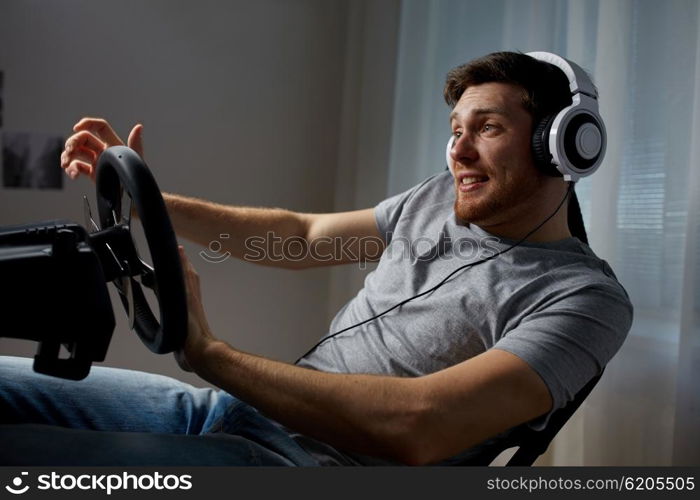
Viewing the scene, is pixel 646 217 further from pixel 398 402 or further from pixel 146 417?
pixel 146 417

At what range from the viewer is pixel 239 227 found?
151 centimetres

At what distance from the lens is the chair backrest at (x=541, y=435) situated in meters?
1.01

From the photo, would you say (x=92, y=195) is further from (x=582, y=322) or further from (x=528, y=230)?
(x=582, y=322)

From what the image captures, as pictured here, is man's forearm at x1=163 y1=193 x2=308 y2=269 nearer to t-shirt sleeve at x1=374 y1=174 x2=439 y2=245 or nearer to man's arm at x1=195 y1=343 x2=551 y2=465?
t-shirt sleeve at x1=374 y1=174 x2=439 y2=245

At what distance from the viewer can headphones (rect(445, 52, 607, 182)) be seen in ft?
3.65

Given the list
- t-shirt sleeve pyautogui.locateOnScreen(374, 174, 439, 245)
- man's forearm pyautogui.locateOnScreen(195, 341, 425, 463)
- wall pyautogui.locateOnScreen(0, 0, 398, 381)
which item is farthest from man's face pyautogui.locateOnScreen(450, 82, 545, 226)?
wall pyautogui.locateOnScreen(0, 0, 398, 381)

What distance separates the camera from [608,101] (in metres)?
1.48

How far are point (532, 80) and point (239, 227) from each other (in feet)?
2.30

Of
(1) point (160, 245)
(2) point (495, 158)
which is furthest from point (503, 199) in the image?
(1) point (160, 245)

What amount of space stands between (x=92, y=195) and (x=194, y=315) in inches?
55.5

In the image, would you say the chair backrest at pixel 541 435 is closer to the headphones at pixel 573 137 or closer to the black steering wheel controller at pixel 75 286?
the headphones at pixel 573 137

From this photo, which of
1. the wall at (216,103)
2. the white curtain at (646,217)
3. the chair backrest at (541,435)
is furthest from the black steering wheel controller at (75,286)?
the wall at (216,103)

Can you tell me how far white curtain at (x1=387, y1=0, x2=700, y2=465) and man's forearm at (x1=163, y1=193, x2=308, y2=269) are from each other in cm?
69

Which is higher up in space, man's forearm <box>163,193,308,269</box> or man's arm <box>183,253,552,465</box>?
man's forearm <box>163,193,308,269</box>
